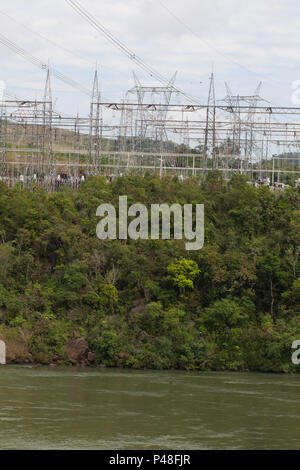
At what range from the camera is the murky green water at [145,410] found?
18.2m

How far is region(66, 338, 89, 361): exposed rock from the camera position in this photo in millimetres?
30188

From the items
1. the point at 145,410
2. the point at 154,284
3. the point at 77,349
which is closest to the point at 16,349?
the point at 77,349

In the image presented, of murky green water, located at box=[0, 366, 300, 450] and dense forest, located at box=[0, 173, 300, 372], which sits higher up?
dense forest, located at box=[0, 173, 300, 372]

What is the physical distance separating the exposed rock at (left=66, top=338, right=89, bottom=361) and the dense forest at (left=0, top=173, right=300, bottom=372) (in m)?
0.05

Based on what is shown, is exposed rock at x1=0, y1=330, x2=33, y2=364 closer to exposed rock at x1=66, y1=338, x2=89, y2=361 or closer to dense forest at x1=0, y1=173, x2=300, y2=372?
dense forest at x1=0, y1=173, x2=300, y2=372

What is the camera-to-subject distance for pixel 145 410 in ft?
70.9

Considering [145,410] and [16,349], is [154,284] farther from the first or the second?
[145,410]

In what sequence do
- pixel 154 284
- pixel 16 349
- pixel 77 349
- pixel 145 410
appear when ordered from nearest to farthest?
pixel 145 410
pixel 16 349
pixel 77 349
pixel 154 284

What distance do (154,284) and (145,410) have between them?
11951 millimetres

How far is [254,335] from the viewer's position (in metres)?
30.6

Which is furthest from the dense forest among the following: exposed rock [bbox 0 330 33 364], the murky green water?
the murky green water

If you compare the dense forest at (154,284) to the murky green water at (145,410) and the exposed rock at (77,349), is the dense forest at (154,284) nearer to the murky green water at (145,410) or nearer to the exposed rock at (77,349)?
the exposed rock at (77,349)
